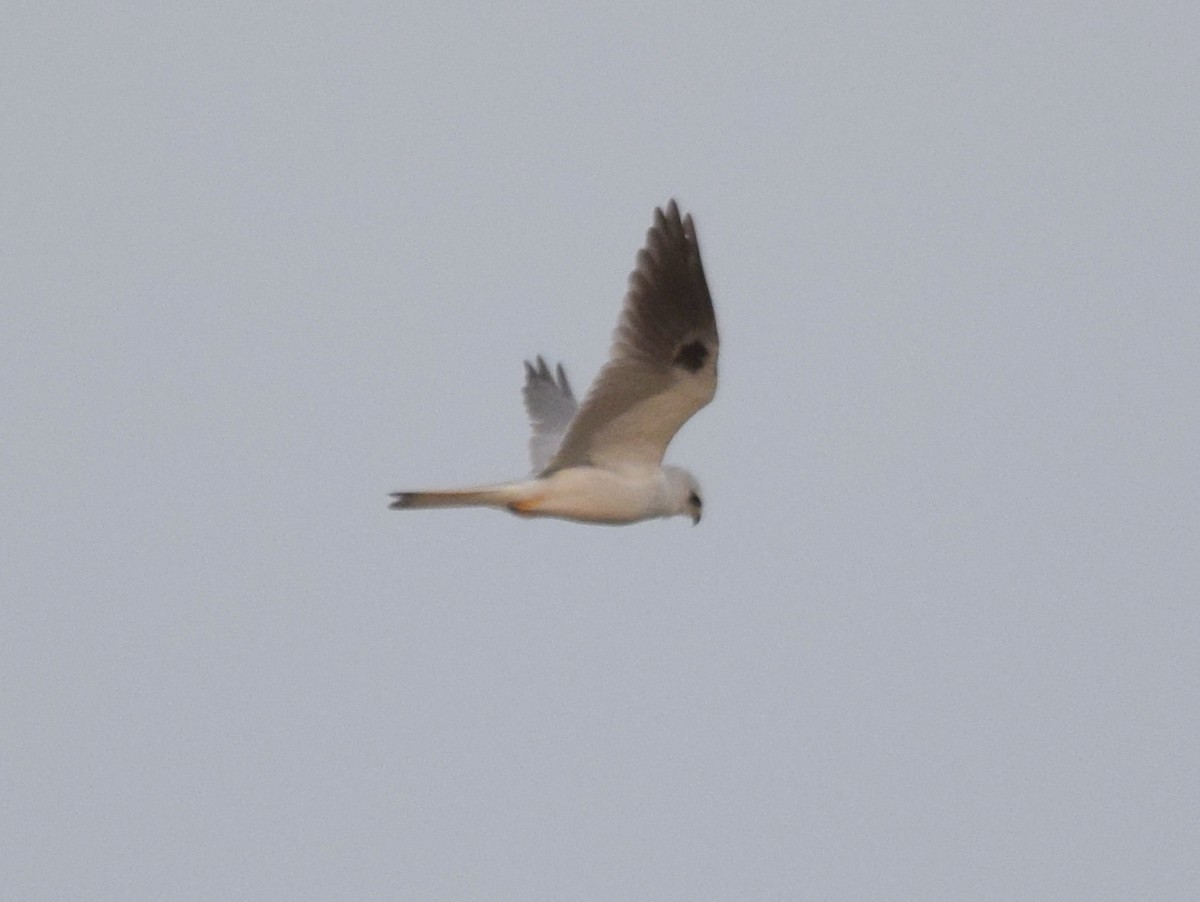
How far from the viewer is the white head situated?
39.2ft

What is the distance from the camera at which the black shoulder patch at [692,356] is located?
11.4m

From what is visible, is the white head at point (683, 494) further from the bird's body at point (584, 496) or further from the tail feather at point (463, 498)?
the tail feather at point (463, 498)

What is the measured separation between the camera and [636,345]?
11328mm

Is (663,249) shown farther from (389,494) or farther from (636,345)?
(389,494)

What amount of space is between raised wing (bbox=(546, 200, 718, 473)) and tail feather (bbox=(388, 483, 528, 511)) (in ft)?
1.54

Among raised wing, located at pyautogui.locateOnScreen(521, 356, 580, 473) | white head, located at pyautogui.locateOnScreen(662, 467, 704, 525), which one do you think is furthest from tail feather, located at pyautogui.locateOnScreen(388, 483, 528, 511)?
raised wing, located at pyautogui.locateOnScreen(521, 356, 580, 473)

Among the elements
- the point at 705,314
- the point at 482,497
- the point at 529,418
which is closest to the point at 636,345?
the point at 705,314

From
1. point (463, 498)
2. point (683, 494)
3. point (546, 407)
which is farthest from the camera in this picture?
point (546, 407)

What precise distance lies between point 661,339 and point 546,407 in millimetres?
3476

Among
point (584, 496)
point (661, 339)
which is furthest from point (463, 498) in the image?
point (661, 339)

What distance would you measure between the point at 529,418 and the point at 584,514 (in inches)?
120

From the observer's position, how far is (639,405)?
1147 centimetres

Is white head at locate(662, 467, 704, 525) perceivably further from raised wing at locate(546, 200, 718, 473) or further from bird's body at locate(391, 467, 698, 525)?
raised wing at locate(546, 200, 718, 473)

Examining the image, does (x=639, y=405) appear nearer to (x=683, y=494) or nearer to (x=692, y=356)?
(x=692, y=356)
